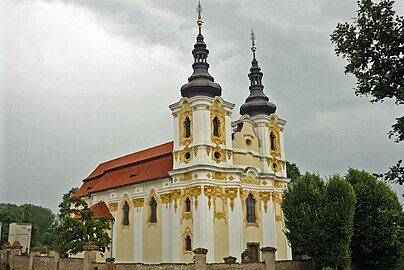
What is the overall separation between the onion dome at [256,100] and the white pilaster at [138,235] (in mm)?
13993

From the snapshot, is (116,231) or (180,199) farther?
(116,231)

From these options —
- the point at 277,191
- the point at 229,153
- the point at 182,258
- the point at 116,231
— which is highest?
the point at 229,153

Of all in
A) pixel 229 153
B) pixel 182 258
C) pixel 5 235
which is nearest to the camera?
pixel 182 258

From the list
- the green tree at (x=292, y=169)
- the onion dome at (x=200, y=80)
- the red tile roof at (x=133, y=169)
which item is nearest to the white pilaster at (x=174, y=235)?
the red tile roof at (x=133, y=169)

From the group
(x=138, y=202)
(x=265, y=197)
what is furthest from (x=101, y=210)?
(x=265, y=197)

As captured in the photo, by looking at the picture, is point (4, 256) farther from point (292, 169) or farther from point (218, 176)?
point (292, 169)

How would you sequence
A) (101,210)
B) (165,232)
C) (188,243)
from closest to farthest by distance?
(188,243)
(165,232)
(101,210)

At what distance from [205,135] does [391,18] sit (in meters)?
23.7

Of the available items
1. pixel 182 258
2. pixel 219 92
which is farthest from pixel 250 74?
pixel 182 258

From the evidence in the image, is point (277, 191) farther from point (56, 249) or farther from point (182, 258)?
point (56, 249)

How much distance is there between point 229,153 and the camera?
38.4 m

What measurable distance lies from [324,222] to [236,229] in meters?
11.2

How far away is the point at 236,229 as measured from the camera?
36969mm

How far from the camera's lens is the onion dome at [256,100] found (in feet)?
142
